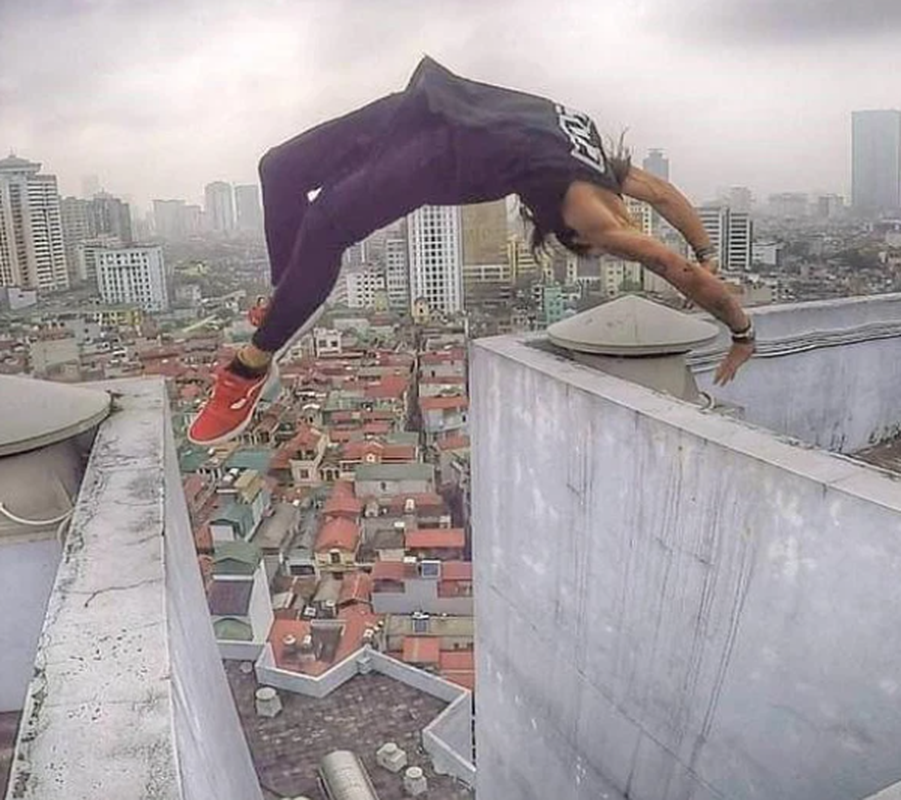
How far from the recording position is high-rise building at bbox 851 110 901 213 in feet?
9.27

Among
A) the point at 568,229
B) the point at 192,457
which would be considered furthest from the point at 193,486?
the point at 568,229

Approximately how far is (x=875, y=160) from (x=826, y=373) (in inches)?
30.8

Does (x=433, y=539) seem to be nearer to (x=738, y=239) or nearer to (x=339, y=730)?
(x=339, y=730)

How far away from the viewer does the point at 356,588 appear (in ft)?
11.9

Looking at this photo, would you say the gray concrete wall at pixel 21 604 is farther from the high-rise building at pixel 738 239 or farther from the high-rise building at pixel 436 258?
the high-rise building at pixel 738 239

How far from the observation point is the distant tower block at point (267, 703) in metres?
3.54

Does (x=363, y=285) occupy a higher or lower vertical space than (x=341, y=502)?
higher

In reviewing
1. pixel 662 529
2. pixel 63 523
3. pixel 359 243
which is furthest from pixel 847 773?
pixel 359 243

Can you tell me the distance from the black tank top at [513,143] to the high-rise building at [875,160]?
1.23 metres

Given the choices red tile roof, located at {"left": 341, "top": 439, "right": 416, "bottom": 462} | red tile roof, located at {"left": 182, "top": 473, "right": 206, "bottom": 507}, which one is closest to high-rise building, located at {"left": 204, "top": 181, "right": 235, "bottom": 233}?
red tile roof, located at {"left": 182, "top": 473, "right": 206, "bottom": 507}

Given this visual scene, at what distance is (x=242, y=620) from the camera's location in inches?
135

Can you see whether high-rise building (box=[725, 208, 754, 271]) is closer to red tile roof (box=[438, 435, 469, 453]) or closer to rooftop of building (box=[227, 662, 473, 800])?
red tile roof (box=[438, 435, 469, 453])

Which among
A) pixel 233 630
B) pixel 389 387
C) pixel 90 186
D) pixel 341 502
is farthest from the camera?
pixel 233 630

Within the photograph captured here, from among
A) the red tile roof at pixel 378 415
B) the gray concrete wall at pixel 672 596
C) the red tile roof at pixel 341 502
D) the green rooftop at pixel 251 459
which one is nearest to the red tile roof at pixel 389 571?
the red tile roof at pixel 341 502
